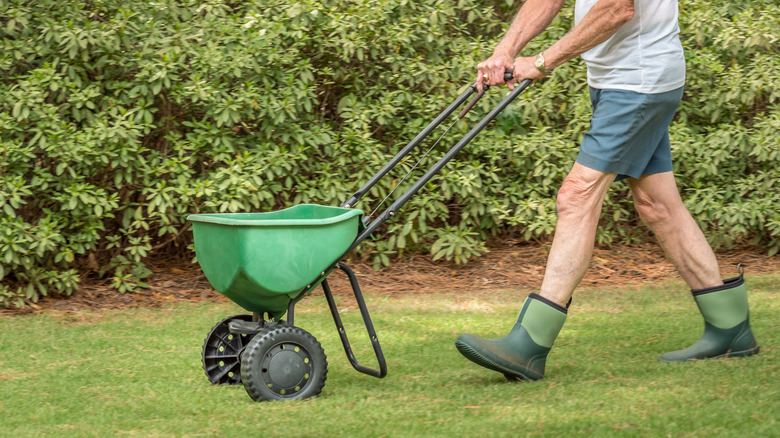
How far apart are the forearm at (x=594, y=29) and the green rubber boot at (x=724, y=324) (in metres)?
1.12

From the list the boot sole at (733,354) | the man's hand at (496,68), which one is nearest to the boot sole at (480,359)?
the boot sole at (733,354)

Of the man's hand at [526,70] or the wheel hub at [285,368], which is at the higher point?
the man's hand at [526,70]

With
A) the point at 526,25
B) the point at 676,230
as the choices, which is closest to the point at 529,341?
the point at 676,230

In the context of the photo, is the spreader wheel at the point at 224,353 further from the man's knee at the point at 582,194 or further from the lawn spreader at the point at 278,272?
the man's knee at the point at 582,194

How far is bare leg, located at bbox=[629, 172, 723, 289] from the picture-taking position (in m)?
3.62

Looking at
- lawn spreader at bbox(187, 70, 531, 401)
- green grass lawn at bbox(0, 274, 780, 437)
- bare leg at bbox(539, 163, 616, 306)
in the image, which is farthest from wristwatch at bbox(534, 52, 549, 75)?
green grass lawn at bbox(0, 274, 780, 437)

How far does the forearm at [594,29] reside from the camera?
320 cm

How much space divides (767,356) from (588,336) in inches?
33.7

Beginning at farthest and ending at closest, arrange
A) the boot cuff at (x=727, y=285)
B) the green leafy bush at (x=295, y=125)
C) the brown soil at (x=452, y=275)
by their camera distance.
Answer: the brown soil at (x=452, y=275) < the green leafy bush at (x=295, y=125) < the boot cuff at (x=727, y=285)

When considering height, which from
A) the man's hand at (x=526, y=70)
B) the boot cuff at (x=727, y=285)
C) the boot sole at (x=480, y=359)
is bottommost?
the boot sole at (x=480, y=359)

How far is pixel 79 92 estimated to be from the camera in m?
5.15

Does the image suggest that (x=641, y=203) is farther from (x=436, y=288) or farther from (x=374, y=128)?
(x=374, y=128)

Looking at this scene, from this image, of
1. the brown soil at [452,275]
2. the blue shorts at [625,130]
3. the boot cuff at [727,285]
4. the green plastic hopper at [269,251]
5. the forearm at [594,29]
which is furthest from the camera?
the brown soil at [452,275]

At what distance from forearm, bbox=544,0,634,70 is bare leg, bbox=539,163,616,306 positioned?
0.42 metres
